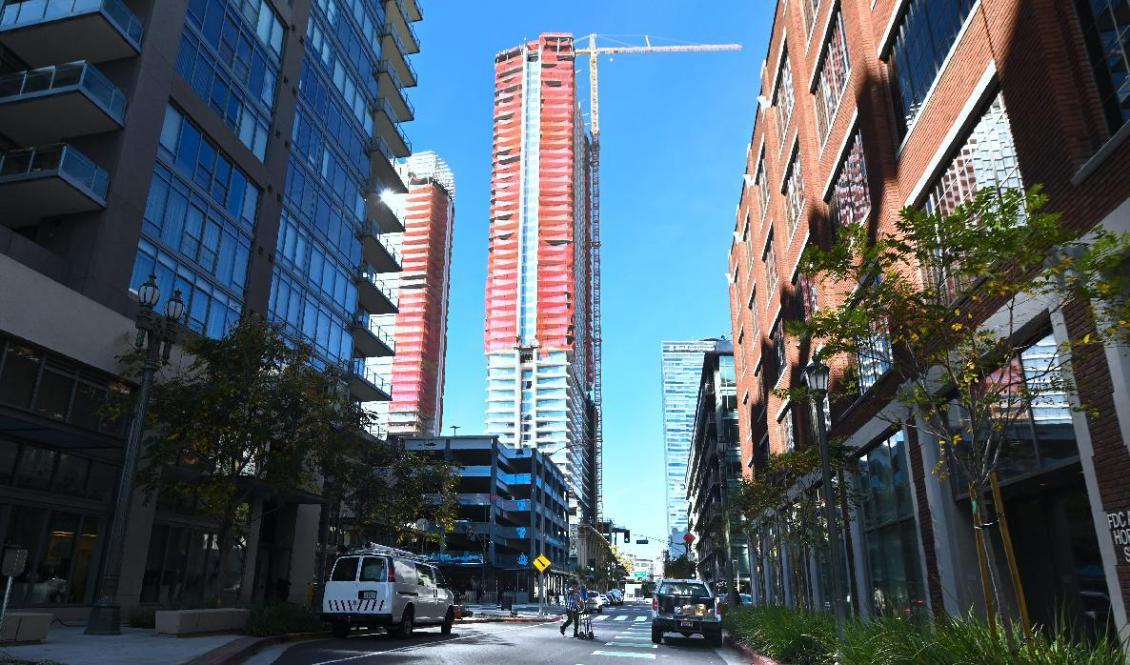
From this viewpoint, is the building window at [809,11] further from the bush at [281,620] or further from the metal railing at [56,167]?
the bush at [281,620]

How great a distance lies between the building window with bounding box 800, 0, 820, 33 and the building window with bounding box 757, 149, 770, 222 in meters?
9.37

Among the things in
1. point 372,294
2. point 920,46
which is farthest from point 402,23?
point 920,46

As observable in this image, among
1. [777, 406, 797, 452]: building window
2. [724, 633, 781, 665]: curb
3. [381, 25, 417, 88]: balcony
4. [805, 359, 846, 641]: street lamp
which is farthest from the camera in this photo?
[381, 25, 417, 88]: balcony

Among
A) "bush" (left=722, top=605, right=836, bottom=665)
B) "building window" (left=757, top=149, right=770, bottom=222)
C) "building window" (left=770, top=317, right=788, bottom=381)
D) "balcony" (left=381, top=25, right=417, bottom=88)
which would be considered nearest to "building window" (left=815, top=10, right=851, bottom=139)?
"building window" (left=757, top=149, right=770, bottom=222)

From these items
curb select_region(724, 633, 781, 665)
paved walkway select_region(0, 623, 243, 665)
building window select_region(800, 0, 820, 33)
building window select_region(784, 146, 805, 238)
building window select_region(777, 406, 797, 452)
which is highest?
building window select_region(800, 0, 820, 33)

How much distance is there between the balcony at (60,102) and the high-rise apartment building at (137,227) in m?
0.06

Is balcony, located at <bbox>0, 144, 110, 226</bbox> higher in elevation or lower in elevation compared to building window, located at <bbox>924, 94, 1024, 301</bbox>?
higher

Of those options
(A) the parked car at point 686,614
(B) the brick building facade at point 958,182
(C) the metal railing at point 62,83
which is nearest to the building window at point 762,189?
(B) the brick building facade at point 958,182

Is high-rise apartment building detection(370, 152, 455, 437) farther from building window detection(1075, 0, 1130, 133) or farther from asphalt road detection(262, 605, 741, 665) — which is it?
building window detection(1075, 0, 1130, 133)

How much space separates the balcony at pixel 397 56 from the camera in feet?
151

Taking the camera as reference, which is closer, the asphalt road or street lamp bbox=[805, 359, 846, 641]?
the asphalt road

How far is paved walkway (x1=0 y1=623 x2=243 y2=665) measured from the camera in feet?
36.1

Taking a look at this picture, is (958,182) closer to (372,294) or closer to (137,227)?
(137,227)

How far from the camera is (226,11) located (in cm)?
2934
